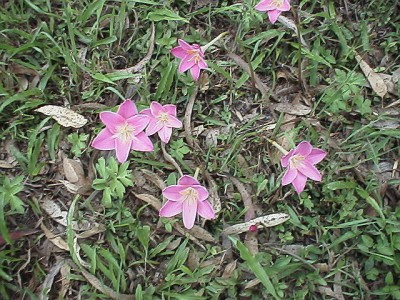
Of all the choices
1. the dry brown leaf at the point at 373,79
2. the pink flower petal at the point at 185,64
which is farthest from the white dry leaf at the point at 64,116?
the dry brown leaf at the point at 373,79

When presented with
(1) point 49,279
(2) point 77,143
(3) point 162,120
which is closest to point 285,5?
(3) point 162,120

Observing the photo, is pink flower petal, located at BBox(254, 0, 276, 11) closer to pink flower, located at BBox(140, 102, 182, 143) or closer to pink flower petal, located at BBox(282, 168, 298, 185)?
pink flower, located at BBox(140, 102, 182, 143)

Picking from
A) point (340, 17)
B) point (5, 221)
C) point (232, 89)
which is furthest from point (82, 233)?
point (340, 17)

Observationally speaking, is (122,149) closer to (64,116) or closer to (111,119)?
(111,119)

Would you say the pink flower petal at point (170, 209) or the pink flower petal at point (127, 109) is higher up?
the pink flower petal at point (127, 109)

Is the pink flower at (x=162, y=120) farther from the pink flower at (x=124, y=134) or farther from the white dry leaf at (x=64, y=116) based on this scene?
the white dry leaf at (x=64, y=116)

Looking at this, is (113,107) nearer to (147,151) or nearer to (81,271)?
(147,151)
